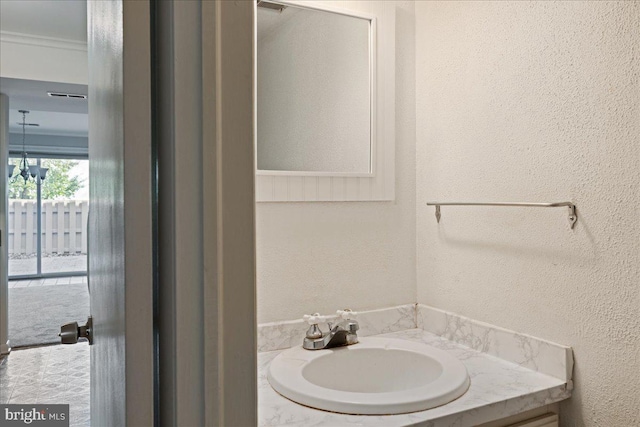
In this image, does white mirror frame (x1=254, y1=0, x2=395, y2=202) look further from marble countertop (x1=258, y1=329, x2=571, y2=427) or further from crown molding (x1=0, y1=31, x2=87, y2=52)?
crown molding (x1=0, y1=31, x2=87, y2=52)

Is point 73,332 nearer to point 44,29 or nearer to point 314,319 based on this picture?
point 314,319

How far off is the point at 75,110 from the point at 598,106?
5391 millimetres

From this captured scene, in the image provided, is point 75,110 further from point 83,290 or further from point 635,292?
point 635,292

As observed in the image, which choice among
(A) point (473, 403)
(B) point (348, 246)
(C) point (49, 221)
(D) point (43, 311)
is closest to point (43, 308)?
(D) point (43, 311)

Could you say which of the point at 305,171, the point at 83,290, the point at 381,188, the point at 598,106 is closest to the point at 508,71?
the point at 598,106

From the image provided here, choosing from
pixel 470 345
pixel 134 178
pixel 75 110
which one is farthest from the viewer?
pixel 75 110

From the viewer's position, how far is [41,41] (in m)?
3.47

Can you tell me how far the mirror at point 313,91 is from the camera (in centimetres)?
157

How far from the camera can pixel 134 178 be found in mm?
403

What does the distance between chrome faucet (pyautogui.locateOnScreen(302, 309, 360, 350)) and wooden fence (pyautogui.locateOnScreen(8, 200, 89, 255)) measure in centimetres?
824

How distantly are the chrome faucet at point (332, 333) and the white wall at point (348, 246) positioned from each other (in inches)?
4.0

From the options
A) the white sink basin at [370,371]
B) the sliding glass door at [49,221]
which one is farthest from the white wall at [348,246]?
the sliding glass door at [49,221]

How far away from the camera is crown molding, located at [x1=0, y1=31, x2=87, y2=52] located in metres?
3.36

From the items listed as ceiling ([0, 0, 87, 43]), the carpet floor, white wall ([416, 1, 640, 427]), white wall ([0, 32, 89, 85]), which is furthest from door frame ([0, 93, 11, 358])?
white wall ([416, 1, 640, 427])
